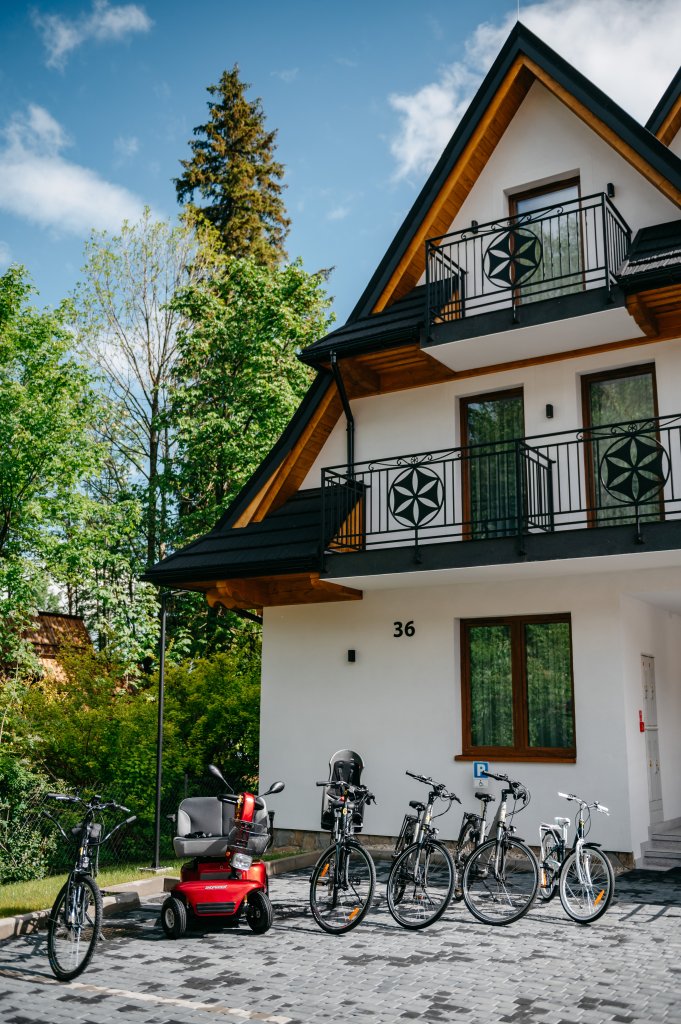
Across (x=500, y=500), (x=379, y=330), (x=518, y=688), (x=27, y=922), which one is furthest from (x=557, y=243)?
(x=27, y=922)

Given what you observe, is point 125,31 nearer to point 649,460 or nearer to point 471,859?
point 649,460

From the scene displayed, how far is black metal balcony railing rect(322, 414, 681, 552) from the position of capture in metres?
A: 11.1

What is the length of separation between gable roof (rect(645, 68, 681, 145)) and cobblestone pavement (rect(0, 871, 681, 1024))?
1064 centimetres

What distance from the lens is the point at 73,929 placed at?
6938mm

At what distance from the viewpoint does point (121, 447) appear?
2611 centimetres

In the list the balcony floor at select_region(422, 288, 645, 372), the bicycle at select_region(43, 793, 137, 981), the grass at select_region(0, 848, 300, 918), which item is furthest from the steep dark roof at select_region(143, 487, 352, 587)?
the bicycle at select_region(43, 793, 137, 981)

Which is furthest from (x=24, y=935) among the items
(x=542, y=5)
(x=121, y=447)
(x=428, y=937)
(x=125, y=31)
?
(x=121, y=447)

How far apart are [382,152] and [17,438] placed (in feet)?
30.0

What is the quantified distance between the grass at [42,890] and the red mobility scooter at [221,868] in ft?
5.32

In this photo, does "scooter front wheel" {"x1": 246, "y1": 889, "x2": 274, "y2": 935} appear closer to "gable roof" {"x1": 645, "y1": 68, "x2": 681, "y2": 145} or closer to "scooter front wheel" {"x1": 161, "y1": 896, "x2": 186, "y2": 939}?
"scooter front wheel" {"x1": 161, "y1": 896, "x2": 186, "y2": 939}

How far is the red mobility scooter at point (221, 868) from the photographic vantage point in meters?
8.03

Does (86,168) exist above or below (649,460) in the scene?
above

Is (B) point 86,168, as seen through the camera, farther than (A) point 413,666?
Yes

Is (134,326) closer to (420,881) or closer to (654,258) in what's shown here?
(654,258)
